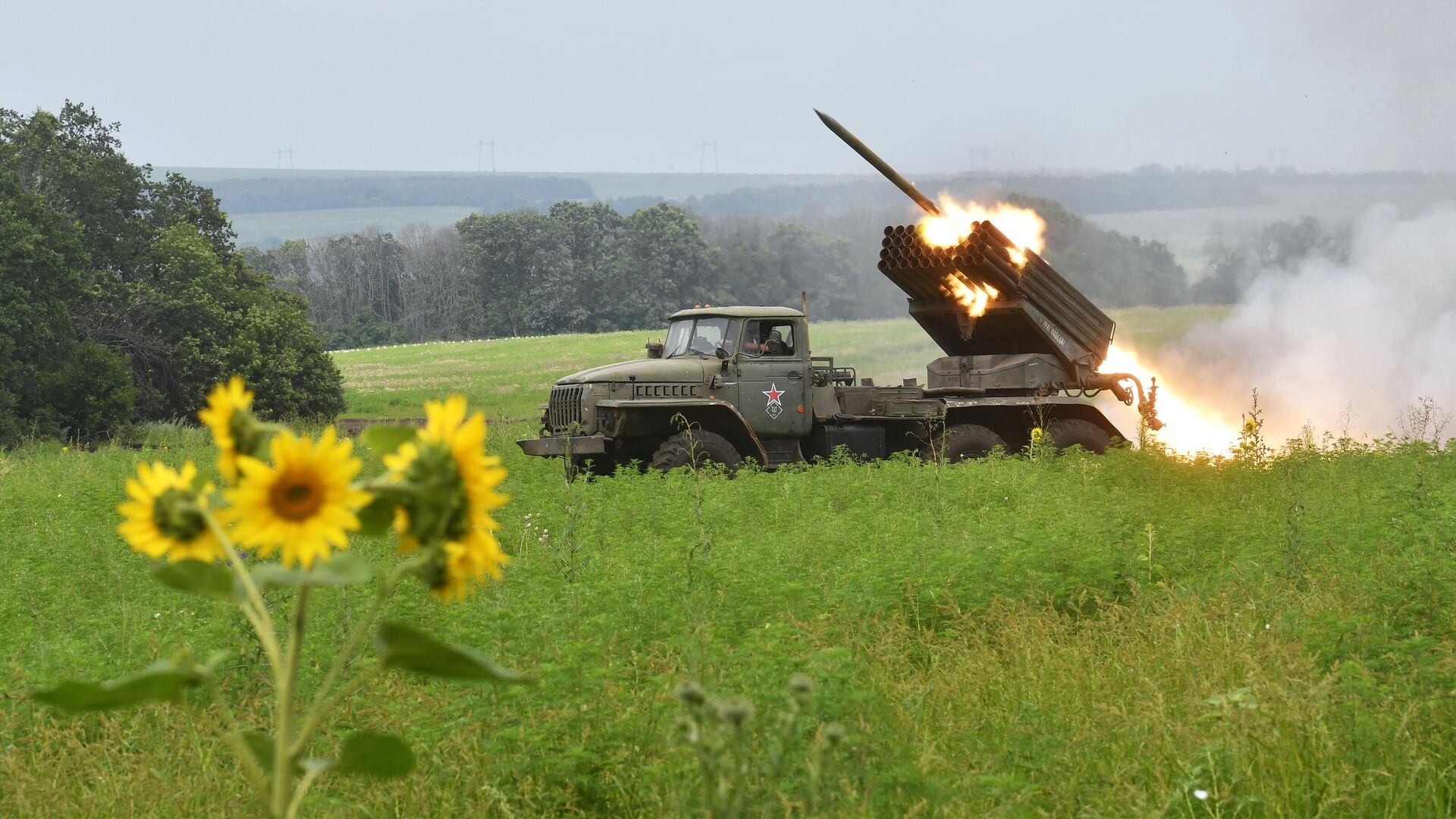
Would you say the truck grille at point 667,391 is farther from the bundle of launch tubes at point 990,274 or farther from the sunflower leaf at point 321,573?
the sunflower leaf at point 321,573

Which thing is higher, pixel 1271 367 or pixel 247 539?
pixel 247 539

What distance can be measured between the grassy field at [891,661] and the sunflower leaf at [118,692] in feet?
3.64

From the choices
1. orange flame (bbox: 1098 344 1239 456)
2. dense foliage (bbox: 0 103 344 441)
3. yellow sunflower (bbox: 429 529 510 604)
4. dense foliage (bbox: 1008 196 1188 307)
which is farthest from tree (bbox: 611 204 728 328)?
yellow sunflower (bbox: 429 529 510 604)

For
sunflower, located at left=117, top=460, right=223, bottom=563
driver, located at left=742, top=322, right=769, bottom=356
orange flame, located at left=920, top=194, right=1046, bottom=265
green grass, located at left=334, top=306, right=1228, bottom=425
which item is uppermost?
orange flame, located at left=920, top=194, right=1046, bottom=265

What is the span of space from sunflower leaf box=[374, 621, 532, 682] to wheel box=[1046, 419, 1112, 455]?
43.5ft

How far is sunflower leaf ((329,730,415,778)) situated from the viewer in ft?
6.32

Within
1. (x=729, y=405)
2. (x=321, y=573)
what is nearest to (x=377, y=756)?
(x=321, y=573)

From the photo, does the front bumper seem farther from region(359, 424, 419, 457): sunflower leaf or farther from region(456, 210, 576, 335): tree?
region(456, 210, 576, 335): tree

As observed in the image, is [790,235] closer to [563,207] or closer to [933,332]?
[563,207]

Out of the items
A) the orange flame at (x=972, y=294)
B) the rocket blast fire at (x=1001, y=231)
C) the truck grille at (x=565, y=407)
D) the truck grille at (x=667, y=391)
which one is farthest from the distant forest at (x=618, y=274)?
the truck grille at (x=667, y=391)

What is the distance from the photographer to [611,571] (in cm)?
678

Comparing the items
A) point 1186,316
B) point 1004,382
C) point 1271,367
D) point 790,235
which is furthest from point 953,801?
point 790,235

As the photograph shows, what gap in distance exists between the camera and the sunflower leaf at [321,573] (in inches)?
71.1

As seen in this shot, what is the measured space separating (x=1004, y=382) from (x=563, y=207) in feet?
176
